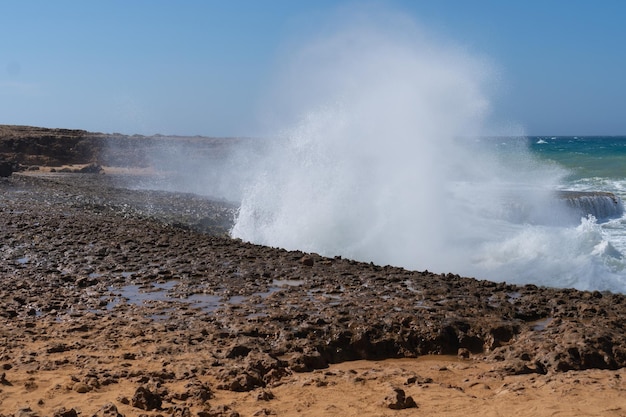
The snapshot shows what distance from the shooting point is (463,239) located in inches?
543

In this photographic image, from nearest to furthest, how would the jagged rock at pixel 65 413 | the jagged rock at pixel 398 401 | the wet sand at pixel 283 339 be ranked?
1. the jagged rock at pixel 65 413
2. the jagged rock at pixel 398 401
3. the wet sand at pixel 283 339

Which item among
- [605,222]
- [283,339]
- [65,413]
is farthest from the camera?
[605,222]

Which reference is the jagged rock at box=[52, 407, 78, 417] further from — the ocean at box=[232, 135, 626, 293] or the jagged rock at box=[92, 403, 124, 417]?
the ocean at box=[232, 135, 626, 293]

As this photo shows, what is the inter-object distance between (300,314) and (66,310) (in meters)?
2.53

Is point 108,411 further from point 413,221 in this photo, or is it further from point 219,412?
point 413,221

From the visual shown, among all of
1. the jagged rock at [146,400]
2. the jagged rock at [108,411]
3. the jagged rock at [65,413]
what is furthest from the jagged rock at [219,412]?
the jagged rock at [65,413]

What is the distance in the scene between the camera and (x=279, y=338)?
20.0 ft

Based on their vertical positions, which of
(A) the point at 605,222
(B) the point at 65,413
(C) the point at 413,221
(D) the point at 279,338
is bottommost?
(B) the point at 65,413

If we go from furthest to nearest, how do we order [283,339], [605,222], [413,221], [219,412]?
[605,222], [413,221], [283,339], [219,412]

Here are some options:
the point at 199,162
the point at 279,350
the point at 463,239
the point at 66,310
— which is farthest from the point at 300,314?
the point at 199,162

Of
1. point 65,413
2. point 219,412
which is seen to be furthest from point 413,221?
point 65,413

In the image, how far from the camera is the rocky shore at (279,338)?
15.7 feet

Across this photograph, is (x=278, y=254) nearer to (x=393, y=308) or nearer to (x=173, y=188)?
(x=393, y=308)

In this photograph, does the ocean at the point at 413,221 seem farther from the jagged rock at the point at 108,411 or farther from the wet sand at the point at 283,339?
the jagged rock at the point at 108,411
